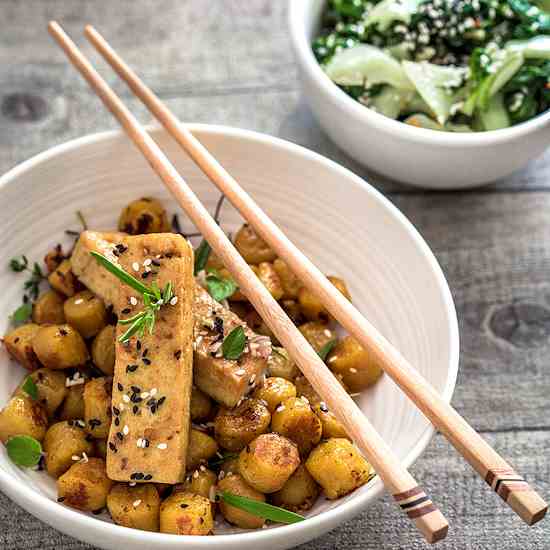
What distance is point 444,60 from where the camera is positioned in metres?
2.14

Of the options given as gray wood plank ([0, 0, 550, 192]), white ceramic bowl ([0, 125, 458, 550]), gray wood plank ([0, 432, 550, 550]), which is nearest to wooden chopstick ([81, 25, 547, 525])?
white ceramic bowl ([0, 125, 458, 550])

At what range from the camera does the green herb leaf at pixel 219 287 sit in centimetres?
155

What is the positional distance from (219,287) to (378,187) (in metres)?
0.72

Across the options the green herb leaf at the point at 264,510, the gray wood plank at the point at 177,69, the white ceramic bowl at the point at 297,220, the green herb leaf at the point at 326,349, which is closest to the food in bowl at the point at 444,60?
the gray wood plank at the point at 177,69

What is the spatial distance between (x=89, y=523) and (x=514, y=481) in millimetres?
592

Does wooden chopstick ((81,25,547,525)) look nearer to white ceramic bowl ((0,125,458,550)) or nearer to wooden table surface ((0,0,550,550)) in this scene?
white ceramic bowl ((0,125,458,550))

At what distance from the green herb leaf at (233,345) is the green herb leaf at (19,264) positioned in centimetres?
48

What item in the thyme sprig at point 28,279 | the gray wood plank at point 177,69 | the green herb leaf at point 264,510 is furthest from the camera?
the gray wood plank at point 177,69

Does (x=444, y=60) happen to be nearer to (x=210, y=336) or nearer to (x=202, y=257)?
(x=202, y=257)

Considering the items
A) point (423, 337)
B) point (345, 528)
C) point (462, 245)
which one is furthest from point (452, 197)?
point (345, 528)

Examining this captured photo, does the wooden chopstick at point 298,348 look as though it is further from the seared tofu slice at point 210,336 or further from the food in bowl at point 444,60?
the food in bowl at point 444,60

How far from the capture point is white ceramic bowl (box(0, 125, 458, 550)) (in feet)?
5.06

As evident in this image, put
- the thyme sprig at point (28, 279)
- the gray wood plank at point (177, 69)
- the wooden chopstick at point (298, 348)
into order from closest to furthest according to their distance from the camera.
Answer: the wooden chopstick at point (298, 348), the thyme sprig at point (28, 279), the gray wood plank at point (177, 69)

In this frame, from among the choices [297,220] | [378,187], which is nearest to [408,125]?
[378,187]
